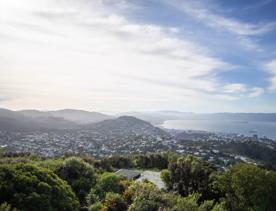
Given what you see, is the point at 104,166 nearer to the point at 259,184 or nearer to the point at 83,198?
the point at 83,198

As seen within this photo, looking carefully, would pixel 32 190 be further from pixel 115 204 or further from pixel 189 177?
pixel 189 177

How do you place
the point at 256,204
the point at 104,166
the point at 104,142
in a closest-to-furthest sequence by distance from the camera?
1. the point at 256,204
2. the point at 104,166
3. the point at 104,142

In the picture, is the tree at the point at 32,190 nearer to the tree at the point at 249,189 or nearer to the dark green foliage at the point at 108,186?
the dark green foliage at the point at 108,186

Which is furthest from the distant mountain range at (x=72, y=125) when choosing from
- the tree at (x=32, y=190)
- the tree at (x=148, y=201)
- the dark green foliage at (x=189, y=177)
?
the tree at (x=148, y=201)

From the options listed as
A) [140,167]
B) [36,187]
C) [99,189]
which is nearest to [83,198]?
[99,189]

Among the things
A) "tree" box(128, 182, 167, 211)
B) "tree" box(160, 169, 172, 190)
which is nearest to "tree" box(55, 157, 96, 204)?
"tree" box(160, 169, 172, 190)

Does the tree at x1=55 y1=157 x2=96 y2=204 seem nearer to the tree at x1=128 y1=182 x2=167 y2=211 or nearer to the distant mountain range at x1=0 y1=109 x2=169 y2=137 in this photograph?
the tree at x1=128 y1=182 x2=167 y2=211

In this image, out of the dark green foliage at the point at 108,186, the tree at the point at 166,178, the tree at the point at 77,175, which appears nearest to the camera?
the dark green foliage at the point at 108,186
